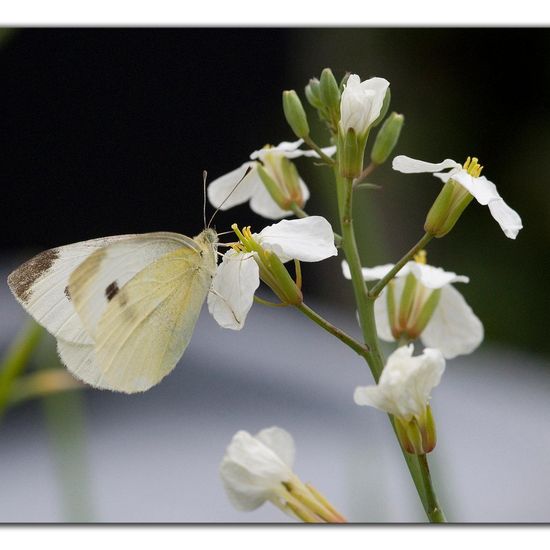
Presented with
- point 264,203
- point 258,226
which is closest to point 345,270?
point 264,203

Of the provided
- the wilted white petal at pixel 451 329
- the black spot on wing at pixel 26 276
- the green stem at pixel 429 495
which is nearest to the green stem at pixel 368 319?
the green stem at pixel 429 495

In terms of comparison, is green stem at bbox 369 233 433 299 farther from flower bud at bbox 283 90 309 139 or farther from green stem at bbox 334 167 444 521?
flower bud at bbox 283 90 309 139

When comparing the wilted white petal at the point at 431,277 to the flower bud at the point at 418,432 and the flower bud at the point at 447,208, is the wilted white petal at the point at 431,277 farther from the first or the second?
the flower bud at the point at 418,432

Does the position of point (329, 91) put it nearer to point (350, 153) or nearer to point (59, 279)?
point (350, 153)

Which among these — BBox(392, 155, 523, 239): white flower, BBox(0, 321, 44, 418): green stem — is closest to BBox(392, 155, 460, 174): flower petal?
BBox(392, 155, 523, 239): white flower

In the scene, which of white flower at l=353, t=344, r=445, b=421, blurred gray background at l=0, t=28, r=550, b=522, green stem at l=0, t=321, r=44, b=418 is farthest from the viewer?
blurred gray background at l=0, t=28, r=550, b=522

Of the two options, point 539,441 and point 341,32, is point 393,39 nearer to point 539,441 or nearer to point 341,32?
point 341,32

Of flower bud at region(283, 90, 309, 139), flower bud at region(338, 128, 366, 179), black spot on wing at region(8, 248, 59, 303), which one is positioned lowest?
black spot on wing at region(8, 248, 59, 303)

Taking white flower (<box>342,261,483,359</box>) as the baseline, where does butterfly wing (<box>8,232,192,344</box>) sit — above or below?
above
